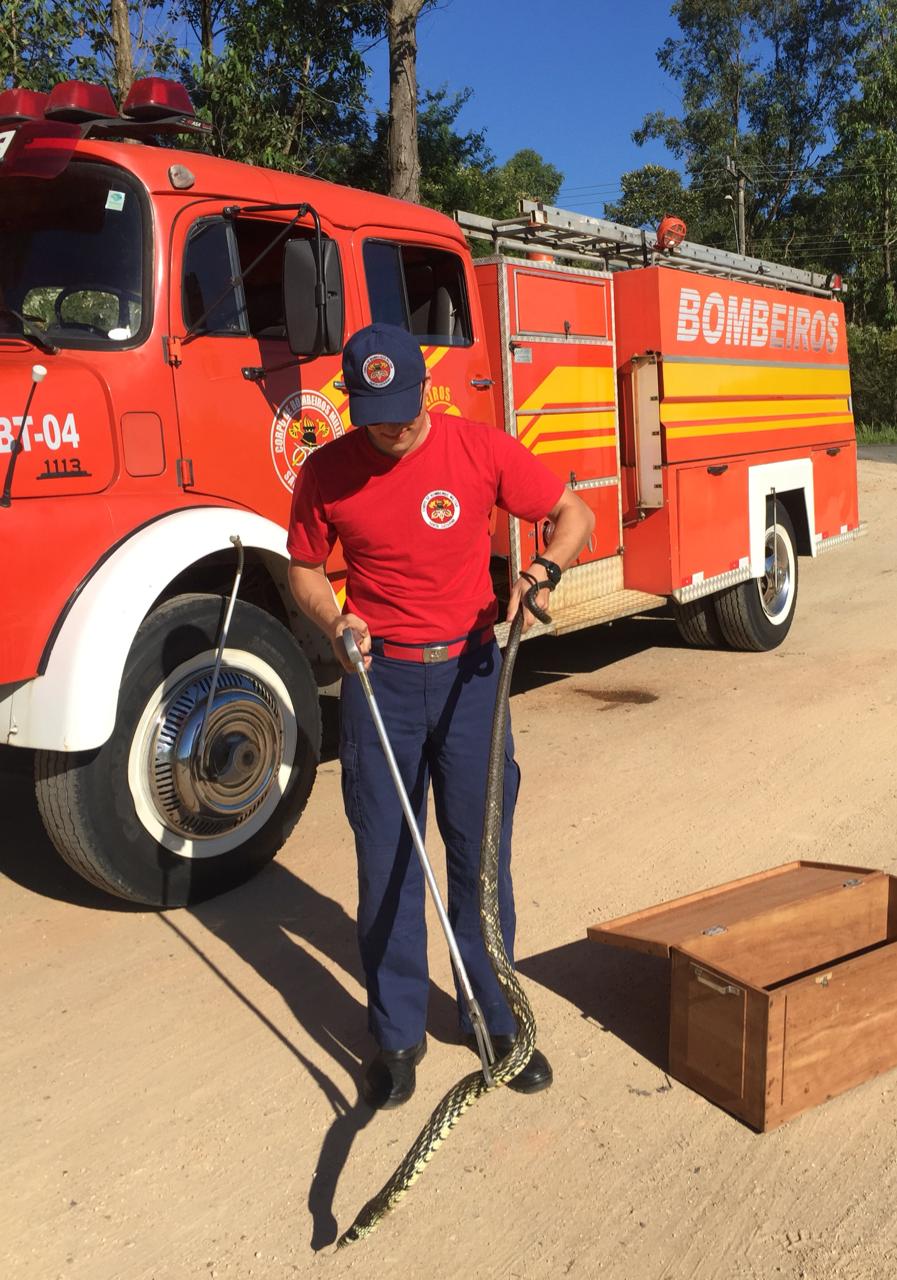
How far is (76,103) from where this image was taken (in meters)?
4.40

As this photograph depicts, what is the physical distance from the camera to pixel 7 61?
10.3m

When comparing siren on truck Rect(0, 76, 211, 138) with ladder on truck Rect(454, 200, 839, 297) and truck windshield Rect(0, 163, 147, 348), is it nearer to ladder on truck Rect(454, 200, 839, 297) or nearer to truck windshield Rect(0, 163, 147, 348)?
truck windshield Rect(0, 163, 147, 348)

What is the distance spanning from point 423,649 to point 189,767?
1.53 m

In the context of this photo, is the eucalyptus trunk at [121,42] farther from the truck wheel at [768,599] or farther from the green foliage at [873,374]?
the green foliage at [873,374]

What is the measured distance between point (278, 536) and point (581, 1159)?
2.56 m

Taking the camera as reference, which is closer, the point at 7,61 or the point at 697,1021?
the point at 697,1021

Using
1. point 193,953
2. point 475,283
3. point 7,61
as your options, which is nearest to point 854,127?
point 7,61

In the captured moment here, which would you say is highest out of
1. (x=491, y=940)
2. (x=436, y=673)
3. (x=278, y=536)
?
(x=278, y=536)

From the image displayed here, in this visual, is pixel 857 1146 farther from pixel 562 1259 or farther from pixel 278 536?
pixel 278 536

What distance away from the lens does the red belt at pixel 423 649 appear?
9.91ft

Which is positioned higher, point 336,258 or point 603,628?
point 336,258

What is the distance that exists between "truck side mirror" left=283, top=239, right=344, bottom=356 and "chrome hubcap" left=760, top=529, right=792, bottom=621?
4.91m

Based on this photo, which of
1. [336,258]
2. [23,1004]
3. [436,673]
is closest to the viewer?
[436,673]

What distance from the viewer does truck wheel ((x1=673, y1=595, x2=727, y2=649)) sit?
331 inches
